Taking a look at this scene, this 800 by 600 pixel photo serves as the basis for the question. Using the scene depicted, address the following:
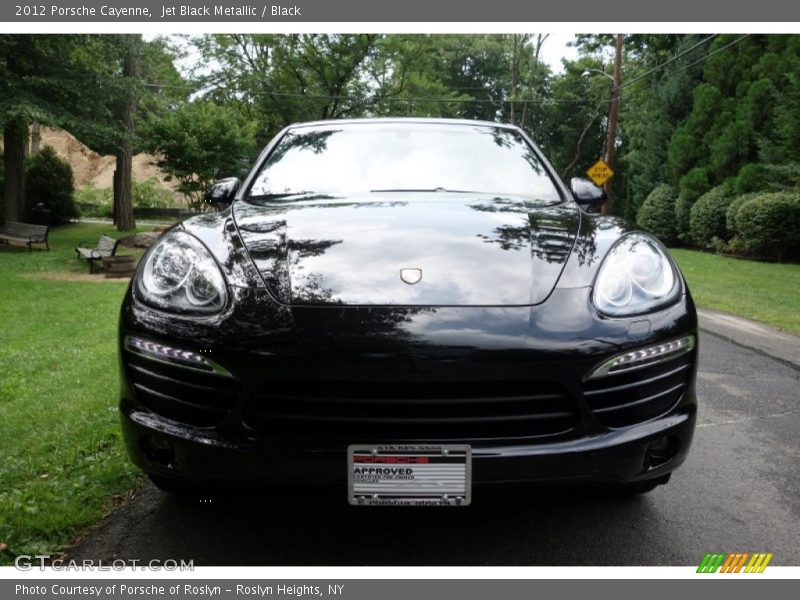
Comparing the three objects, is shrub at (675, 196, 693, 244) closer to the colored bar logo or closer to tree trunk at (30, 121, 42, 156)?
tree trunk at (30, 121, 42, 156)

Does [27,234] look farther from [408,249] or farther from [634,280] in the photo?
[634,280]

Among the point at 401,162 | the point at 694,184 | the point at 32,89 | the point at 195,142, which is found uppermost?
the point at 32,89

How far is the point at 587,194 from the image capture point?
11.1 ft

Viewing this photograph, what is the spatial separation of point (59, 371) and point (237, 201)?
10.2 feet

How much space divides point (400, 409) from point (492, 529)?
78 centimetres

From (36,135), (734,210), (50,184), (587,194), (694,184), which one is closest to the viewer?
(587,194)

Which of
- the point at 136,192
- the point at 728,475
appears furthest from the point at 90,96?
the point at 136,192

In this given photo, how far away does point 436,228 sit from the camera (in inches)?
103

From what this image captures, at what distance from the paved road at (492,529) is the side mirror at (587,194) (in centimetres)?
131

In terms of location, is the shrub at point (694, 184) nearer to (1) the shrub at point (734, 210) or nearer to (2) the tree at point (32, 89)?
(1) the shrub at point (734, 210)

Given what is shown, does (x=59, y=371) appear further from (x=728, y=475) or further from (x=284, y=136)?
(x=728, y=475)

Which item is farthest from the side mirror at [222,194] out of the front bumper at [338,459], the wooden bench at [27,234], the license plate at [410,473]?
the wooden bench at [27,234]

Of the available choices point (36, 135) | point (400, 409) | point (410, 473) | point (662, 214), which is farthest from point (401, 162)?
point (36, 135)

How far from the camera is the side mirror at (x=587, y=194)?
3.34 meters
